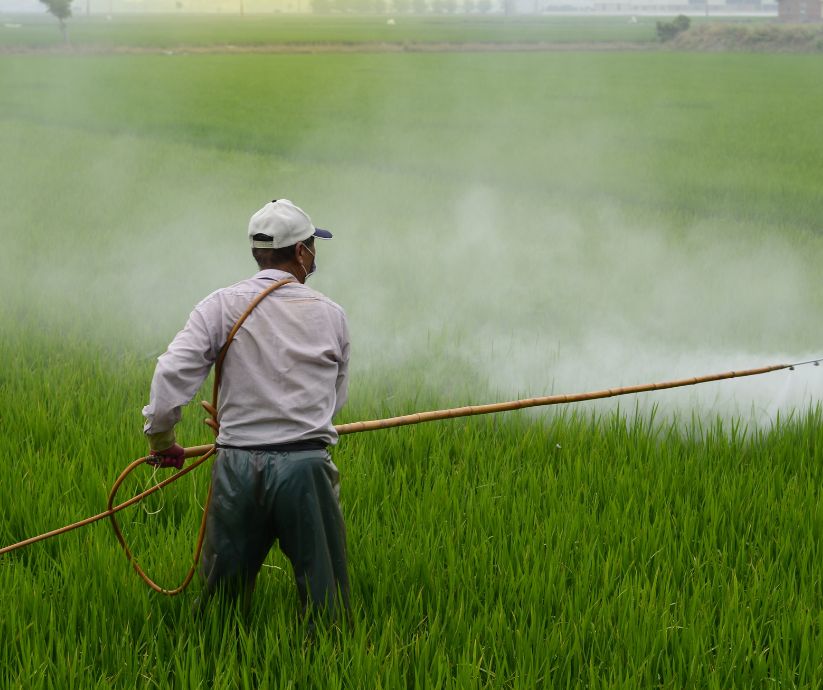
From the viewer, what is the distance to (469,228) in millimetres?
10008

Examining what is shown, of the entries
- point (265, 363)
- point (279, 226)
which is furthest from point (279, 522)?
point (279, 226)

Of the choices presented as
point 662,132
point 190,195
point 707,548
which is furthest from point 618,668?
point 662,132

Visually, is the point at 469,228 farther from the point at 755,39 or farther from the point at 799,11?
the point at 799,11

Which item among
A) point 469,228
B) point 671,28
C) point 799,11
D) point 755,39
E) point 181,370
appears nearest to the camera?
point 181,370

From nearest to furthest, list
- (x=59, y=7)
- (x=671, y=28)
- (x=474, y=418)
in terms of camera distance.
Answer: (x=474, y=418)
(x=671, y=28)
(x=59, y=7)

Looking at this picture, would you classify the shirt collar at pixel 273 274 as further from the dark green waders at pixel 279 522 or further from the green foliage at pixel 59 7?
the green foliage at pixel 59 7

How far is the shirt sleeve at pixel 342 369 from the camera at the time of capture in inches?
105

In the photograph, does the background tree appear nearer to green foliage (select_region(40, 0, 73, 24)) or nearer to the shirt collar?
green foliage (select_region(40, 0, 73, 24))

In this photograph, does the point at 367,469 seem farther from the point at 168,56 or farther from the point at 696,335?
the point at 168,56

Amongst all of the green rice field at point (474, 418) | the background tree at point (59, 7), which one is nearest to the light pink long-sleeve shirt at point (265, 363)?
the green rice field at point (474, 418)

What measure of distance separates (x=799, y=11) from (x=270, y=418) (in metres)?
32.4

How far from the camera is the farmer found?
2.53 m

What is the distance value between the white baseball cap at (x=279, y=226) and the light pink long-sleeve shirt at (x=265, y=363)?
0.11m

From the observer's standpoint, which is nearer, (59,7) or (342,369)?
(342,369)
